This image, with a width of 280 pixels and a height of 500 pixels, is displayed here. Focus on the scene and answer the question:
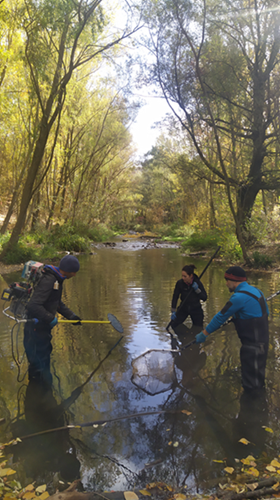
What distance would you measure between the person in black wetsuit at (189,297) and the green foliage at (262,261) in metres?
8.80

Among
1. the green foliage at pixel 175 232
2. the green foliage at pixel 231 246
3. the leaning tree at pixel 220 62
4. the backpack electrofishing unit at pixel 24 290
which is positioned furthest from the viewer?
the green foliage at pixel 175 232

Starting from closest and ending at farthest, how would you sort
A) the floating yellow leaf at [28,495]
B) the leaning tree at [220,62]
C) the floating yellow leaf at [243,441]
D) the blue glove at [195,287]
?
1. the floating yellow leaf at [28,495]
2. the floating yellow leaf at [243,441]
3. the blue glove at [195,287]
4. the leaning tree at [220,62]

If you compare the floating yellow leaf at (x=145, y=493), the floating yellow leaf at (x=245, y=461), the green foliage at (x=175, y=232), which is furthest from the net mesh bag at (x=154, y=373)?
the green foliage at (x=175, y=232)

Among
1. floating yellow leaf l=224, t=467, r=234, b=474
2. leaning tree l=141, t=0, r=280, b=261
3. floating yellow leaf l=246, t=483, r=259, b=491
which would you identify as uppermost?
leaning tree l=141, t=0, r=280, b=261

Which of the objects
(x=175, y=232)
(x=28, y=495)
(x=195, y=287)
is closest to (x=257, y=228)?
(x=195, y=287)

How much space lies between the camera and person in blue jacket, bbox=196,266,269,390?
395 cm

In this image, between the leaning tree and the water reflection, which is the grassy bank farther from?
the water reflection

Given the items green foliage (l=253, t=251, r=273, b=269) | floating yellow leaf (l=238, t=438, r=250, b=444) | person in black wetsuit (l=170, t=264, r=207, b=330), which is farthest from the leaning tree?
floating yellow leaf (l=238, t=438, r=250, b=444)

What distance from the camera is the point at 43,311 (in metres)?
3.90

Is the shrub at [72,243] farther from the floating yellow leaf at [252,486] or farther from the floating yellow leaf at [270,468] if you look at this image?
the floating yellow leaf at [252,486]

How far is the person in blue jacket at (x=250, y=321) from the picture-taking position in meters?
3.95

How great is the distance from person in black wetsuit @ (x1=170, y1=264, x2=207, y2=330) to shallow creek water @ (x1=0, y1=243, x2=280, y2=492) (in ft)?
1.59

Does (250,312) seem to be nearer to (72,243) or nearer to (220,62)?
(220,62)

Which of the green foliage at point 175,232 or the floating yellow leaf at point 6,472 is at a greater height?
the green foliage at point 175,232
